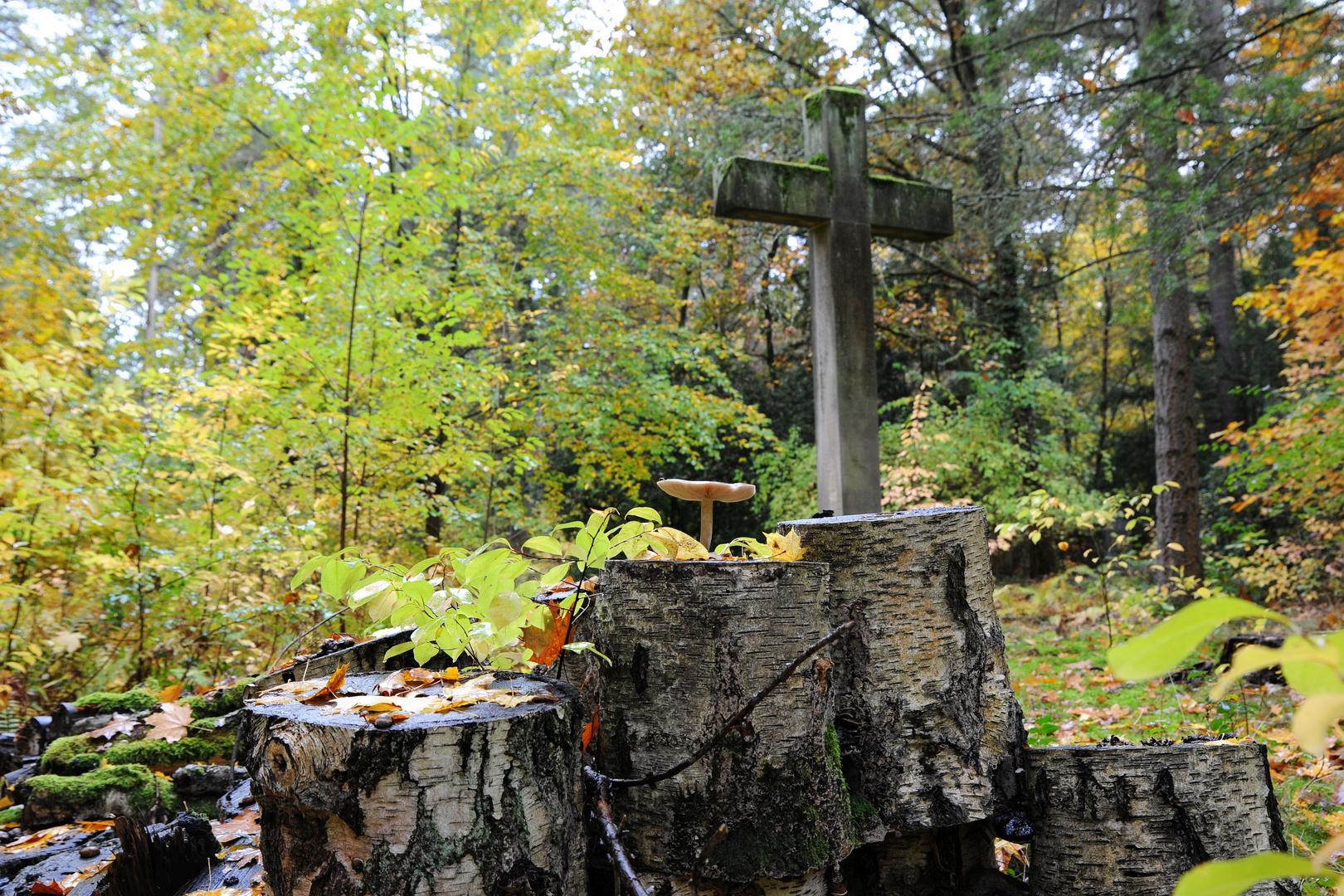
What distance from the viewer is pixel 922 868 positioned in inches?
72.7

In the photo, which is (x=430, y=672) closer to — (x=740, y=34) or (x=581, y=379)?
(x=581, y=379)

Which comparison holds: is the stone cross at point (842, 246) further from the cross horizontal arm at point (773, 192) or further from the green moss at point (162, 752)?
the green moss at point (162, 752)

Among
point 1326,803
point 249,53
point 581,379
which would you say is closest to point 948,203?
point 1326,803

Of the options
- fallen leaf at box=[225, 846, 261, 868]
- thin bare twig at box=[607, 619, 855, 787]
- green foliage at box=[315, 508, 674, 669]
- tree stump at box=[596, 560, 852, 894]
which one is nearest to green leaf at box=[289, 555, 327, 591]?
green foliage at box=[315, 508, 674, 669]

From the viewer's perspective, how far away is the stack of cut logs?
129 centimetres

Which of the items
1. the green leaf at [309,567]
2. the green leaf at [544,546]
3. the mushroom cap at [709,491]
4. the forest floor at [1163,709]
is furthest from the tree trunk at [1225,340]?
the green leaf at [309,567]

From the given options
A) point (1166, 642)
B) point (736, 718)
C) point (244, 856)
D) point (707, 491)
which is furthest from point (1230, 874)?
point (244, 856)

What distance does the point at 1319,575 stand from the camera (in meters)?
7.80

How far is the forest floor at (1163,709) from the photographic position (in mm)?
2776

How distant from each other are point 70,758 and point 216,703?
60 cm

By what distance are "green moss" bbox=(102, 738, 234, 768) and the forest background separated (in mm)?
1069

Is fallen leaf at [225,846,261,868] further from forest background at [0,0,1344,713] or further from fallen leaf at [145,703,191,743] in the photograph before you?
forest background at [0,0,1344,713]

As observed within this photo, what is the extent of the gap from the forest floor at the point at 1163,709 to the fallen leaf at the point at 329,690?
173 cm

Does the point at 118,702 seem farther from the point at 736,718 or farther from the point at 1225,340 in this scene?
the point at 1225,340
